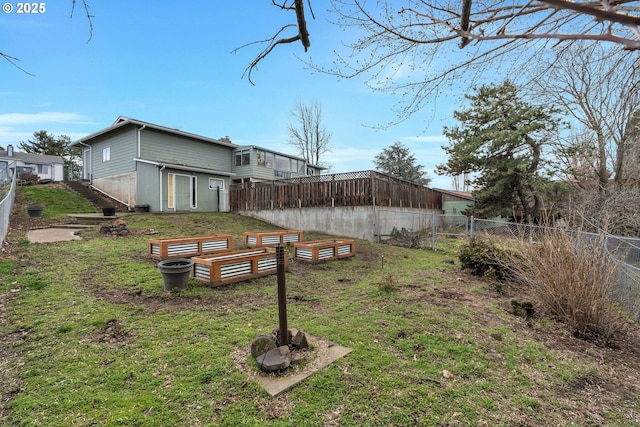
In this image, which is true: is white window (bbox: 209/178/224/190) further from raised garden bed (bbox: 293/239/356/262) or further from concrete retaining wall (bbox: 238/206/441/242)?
raised garden bed (bbox: 293/239/356/262)

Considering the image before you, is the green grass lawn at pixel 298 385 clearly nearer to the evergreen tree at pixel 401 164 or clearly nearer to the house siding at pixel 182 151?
the house siding at pixel 182 151

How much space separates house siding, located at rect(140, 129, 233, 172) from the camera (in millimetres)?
15578

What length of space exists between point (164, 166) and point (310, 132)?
673 inches

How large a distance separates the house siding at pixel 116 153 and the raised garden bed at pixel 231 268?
43.2 feet

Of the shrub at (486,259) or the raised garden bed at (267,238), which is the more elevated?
the raised garden bed at (267,238)

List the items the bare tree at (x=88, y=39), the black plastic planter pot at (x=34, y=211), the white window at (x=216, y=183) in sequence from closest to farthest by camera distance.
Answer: the bare tree at (x=88, y=39)
the black plastic planter pot at (x=34, y=211)
the white window at (x=216, y=183)

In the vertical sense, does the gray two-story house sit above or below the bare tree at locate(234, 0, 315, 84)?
above

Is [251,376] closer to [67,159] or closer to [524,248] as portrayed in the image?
[524,248]

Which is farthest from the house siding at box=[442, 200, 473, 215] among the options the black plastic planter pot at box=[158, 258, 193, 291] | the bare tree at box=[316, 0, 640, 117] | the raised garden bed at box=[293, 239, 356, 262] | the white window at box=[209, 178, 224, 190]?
the black plastic planter pot at box=[158, 258, 193, 291]

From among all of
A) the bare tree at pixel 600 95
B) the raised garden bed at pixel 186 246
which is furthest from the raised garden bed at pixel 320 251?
the bare tree at pixel 600 95

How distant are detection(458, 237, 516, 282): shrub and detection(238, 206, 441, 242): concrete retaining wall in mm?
4822

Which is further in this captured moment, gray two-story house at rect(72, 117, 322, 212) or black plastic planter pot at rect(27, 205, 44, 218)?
gray two-story house at rect(72, 117, 322, 212)

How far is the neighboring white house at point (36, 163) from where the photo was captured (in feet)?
90.7

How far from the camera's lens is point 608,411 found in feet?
7.61
